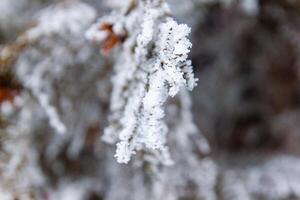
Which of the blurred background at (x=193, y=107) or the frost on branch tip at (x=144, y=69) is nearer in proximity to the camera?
the frost on branch tip at (x=144, y=69)

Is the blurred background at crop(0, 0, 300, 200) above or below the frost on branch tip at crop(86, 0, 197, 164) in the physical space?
above

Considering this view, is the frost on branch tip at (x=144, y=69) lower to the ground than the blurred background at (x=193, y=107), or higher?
lower

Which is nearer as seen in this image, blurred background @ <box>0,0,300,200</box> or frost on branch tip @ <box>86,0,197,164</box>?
frost on branch tip @ <box>86,0,197,164</box>

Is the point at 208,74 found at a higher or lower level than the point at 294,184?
higher

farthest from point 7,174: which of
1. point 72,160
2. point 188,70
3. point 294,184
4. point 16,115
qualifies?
point 294,184

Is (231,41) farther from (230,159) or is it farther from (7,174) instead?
(7,174)
